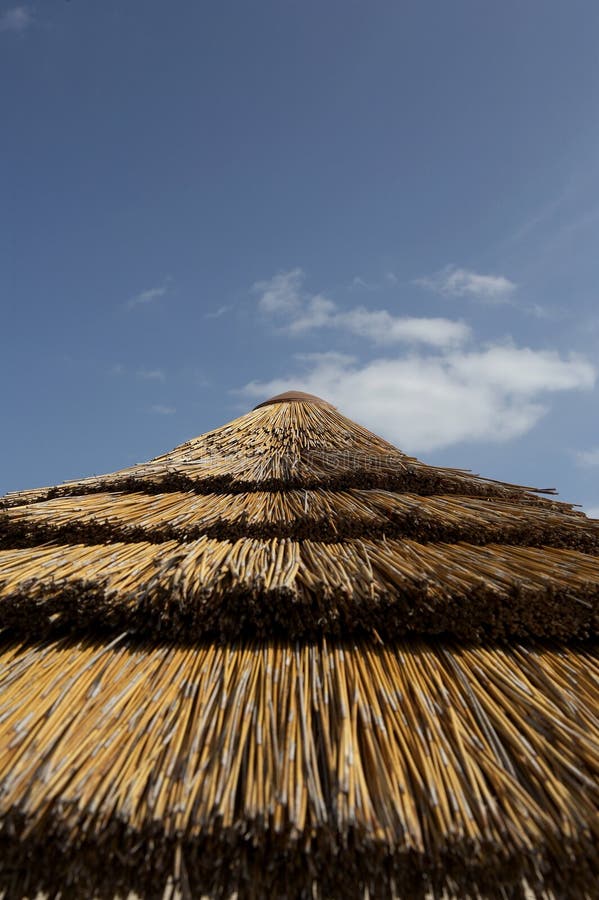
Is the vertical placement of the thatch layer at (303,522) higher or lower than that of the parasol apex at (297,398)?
lower

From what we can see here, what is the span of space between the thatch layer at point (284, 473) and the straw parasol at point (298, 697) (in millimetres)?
133

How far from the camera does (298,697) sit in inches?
59.3

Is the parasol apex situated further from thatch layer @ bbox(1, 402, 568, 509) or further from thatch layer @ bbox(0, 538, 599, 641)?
thatch layer @ bbox(0, 538, 599, 641)

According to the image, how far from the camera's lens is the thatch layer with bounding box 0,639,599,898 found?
3.83 ft

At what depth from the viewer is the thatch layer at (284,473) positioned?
256cm

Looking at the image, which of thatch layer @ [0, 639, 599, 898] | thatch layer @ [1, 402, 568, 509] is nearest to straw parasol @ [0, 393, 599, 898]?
thatch layer @ [0, 639, 599, 898]

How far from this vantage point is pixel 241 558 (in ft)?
5.96

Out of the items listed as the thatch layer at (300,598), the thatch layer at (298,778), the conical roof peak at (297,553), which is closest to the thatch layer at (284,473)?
the conical roof peak at (297,553)

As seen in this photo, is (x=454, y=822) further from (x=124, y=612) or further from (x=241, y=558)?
(x=124, y=612)

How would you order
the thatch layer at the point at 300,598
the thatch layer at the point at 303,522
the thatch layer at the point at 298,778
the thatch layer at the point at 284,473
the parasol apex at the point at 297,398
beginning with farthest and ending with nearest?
the parasol apex at the point at 297,398 → the thatch layer at the point at 284,473 → the thatch layer at the point at 303,522 → the thatch layer at the point at 300,598 → the thatch layer at the point at 298,778

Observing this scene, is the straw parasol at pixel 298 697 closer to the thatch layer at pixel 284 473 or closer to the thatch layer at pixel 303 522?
the thatch layer at pixel 303 522

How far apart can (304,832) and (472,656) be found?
2.55ft

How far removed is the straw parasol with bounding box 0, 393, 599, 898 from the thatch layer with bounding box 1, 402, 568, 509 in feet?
0.44

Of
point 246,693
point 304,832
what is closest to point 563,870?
point 304,832
